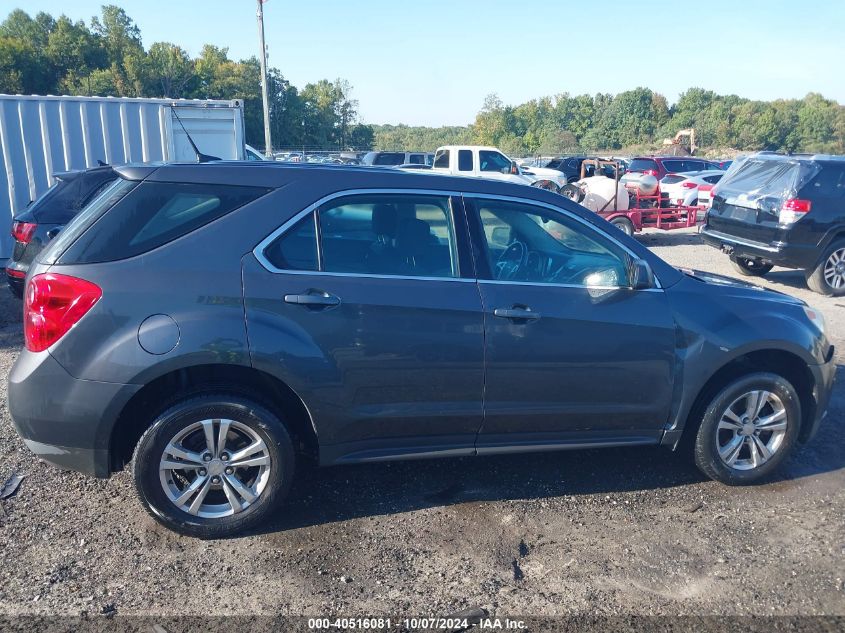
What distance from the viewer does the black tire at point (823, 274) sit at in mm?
9656

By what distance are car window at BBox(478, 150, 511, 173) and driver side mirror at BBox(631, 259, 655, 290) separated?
14673mm

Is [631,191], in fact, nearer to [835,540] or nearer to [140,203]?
[835,540]

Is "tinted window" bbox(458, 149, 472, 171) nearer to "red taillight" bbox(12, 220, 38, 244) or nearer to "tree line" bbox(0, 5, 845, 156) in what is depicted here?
"red taillight" bbox(12, 220, 38, 244)

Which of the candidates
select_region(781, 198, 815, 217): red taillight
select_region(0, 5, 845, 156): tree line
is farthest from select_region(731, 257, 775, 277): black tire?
select_region(0, 5, 845, 156): tree line

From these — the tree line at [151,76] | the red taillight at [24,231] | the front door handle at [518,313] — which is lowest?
the red taillight at [24,231]

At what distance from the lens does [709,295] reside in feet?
12.9

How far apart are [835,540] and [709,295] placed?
145 centimetres

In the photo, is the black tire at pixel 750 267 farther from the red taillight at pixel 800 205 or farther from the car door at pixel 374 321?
the car door at pixel 374 321

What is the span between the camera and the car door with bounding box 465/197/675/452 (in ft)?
11.8

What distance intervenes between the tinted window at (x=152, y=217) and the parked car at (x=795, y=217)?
8.39 m

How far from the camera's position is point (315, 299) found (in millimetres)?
3332

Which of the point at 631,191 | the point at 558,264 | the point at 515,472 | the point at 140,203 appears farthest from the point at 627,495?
the point at 631,191

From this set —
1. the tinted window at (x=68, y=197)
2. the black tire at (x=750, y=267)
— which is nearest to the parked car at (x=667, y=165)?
the black tire at (x=750, y=267)

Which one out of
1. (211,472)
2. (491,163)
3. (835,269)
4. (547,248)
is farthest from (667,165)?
(211,472)
